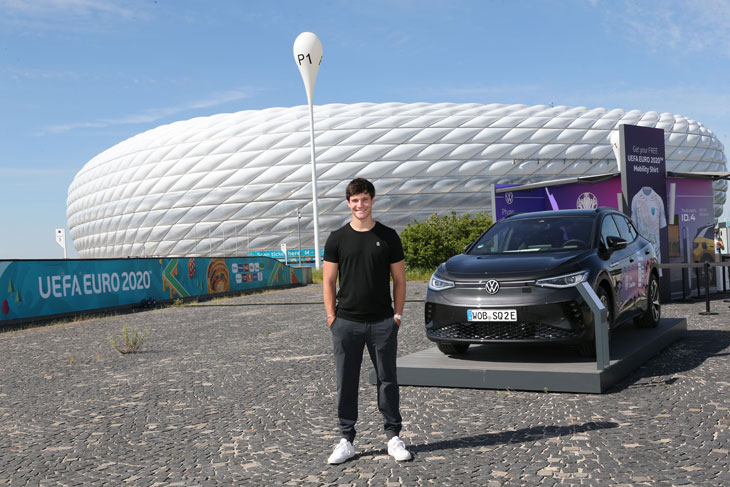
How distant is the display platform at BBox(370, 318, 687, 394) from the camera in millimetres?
5715

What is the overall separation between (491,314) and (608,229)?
2.47 metres

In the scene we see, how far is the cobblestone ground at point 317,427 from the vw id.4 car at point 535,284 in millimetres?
572

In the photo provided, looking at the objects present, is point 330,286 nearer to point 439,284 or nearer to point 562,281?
point 439,284

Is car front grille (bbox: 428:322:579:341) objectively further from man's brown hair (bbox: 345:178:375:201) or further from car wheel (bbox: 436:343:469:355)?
man's brown hair (bbox: 345:178:375:201)

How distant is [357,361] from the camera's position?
4.13m

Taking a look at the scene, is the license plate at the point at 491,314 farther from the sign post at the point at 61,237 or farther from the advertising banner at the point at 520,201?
the sign post at the point at 61,237

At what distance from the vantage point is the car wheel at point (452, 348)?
6836 mm

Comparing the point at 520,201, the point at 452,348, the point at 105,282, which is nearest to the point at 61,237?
the point at 105,282

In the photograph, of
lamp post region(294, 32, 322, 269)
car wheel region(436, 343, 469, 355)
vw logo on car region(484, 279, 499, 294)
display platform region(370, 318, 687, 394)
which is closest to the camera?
display platform region(370, 318, 687, 394)

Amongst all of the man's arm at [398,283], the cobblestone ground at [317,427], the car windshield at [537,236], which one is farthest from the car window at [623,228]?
the man's arm at [398,283]

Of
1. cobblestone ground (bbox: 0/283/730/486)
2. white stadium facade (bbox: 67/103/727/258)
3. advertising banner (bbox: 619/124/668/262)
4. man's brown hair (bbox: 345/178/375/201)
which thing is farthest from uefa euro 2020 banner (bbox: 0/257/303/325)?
white stadium facade (bbox: 67/103/727/258)

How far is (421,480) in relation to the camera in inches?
142

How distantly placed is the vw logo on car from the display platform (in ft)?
2.24

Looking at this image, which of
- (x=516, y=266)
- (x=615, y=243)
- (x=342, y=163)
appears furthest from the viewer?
(x=342, y=163)
